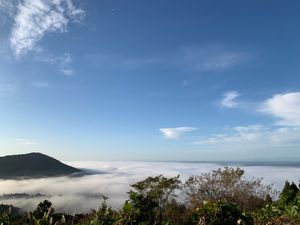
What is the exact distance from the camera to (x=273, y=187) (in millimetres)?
44906

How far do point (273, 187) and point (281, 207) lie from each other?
2560cm

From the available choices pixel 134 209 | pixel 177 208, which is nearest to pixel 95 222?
pixel 134 209

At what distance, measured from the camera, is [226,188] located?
42031 millimetres

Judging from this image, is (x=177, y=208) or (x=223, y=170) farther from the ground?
(x=223, y=170)

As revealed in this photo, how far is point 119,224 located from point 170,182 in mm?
40303

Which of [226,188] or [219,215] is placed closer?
[219,215]

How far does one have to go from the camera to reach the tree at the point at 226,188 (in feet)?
136

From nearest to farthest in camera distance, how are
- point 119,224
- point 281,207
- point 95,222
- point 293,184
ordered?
point 119,224
point 95,222
point 281,207
point 293,184

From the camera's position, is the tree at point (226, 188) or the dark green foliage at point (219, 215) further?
the tree at point (226, 188)

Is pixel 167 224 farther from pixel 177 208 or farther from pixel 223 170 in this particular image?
pixel 177 208

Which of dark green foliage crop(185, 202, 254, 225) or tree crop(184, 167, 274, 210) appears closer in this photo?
dark green foliage crop(185, 202, 254, 225)

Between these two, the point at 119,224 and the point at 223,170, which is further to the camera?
the point at 223,170

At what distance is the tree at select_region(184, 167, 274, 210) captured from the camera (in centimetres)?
4150

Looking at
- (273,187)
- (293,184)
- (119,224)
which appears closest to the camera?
(119,224)
